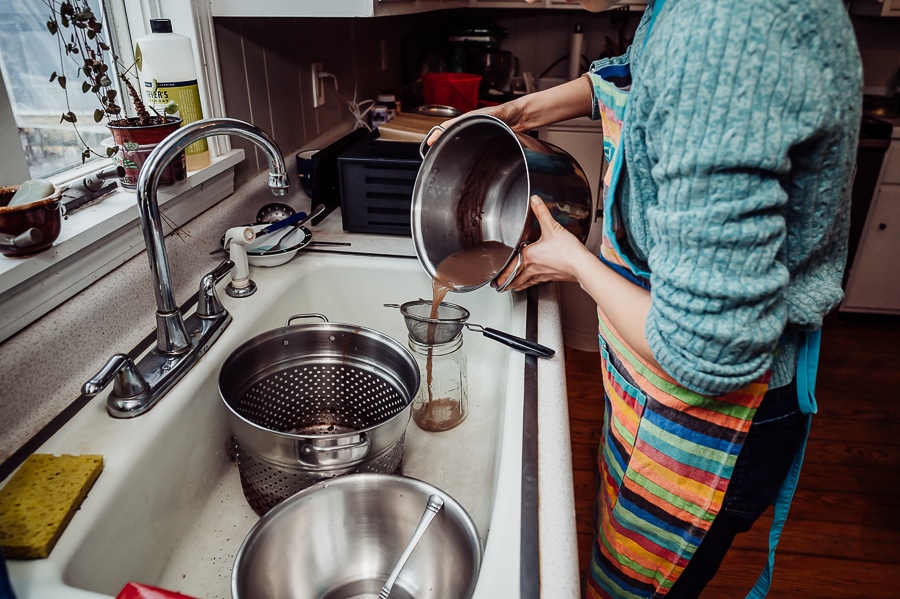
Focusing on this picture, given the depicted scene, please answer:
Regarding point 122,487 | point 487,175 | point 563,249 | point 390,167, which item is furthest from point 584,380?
point 122,487

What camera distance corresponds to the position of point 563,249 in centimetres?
79

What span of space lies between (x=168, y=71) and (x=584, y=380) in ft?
6.32

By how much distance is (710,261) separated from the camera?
Result: 525 mm

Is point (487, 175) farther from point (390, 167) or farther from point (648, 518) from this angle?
point (648, 518)

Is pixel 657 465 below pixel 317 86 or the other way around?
below

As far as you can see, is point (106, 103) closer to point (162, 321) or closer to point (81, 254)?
point (81, 254)

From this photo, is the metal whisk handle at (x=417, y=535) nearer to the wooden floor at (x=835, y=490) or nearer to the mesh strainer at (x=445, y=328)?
the mesh strainer at (x=445, y=328)

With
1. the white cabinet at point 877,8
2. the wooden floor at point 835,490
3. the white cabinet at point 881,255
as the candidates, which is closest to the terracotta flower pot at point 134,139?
the wooden floor at point 835,490

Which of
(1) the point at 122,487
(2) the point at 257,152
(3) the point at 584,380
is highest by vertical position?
(2) the point at 257,152

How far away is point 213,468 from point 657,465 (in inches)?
25.1

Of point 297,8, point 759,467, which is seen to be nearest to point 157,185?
point 297,8

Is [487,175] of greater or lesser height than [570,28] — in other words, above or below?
below

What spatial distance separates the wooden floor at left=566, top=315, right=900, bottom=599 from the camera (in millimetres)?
1632

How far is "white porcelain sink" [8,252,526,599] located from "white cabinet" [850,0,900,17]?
258cm
